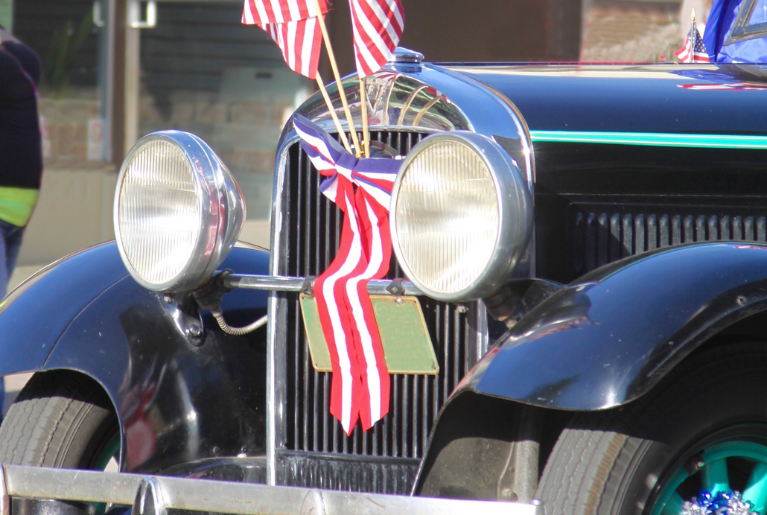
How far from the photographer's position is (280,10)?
2.24 meters

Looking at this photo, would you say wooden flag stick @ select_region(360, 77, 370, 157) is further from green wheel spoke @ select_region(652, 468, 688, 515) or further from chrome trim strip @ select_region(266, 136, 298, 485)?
green wheel spoke @ select_region(652, 468, 688, 515)

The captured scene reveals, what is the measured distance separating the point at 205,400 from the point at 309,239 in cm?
50

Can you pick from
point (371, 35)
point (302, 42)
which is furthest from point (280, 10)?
point (371, 35)

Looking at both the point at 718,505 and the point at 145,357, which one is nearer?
the point at 718,505

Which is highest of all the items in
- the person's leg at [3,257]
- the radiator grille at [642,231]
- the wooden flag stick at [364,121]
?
the wooden flag stick at [364,121]

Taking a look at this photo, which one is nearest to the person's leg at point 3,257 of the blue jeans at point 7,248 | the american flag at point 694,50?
the blue jeans at point 7,248

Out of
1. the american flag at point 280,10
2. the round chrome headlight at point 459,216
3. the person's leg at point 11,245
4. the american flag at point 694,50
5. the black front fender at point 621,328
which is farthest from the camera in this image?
the person's leg at point 11,245

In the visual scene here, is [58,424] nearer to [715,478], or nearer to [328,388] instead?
[328,388]

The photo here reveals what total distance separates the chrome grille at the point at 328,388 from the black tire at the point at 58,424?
50 centimetres

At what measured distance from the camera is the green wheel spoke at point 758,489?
1811 millimetres

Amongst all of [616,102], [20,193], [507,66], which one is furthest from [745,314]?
[20,193]

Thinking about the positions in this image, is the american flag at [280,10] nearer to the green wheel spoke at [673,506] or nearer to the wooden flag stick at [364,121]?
the wooden flag stick at [364,121]

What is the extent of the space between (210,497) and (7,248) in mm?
2193

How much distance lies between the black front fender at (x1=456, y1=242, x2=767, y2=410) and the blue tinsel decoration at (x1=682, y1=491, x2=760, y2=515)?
0.94 ft
